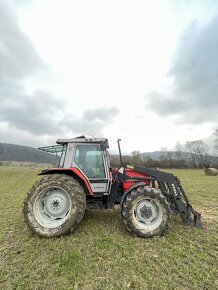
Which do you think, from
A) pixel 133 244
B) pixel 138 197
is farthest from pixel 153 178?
pixel 133 244

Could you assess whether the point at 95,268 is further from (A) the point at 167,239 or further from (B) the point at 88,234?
(A) the point at 167,239

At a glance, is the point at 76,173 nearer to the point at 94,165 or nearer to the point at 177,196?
the point at 94,165

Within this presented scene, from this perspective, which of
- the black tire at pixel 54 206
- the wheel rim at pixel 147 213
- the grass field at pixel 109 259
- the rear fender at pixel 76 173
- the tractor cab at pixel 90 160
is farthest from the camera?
the tractor cab at pixel 90 160

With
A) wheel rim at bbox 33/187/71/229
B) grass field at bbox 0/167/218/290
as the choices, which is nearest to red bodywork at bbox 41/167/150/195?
wheel rim at bbox 33/187/71/229

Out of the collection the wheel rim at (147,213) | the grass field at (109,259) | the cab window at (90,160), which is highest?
the cab window at (90,160)

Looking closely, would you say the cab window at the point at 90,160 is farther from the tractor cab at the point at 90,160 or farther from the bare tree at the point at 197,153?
the bare tree at the point at 197,153

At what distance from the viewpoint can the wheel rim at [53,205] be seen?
4441 millimetres

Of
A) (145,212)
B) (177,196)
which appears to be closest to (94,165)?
(145,212)

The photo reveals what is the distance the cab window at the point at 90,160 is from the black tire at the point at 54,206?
54cm

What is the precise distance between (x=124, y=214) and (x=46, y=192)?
180 cm

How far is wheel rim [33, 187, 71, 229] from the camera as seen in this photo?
4441mm

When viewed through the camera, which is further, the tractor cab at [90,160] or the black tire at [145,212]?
the tractor cab at [90,160]

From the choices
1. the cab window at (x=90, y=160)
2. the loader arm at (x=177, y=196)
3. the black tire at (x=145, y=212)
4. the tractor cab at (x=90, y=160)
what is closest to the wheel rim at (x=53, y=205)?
the tractor cab at (x=90, y=160)

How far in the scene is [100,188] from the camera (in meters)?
4.78
